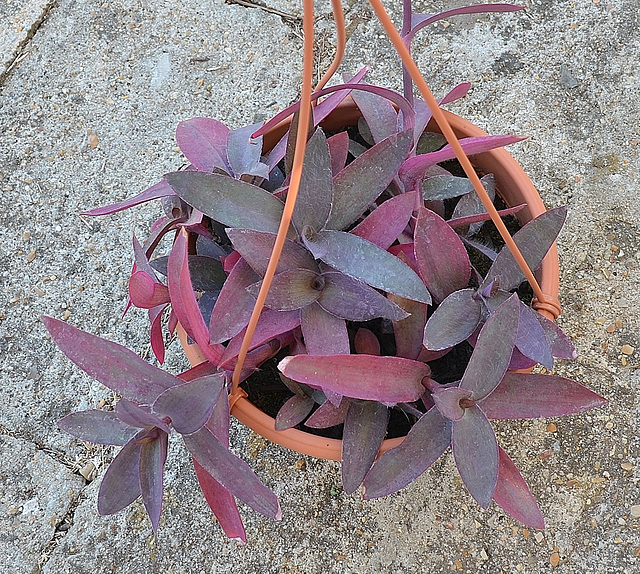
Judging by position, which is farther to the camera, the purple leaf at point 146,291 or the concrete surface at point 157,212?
the concrete surface at point 157,212

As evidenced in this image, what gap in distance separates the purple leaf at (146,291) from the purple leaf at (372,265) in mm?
202

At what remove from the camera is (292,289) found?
0.70 meters

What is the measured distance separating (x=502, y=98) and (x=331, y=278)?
0.75 m

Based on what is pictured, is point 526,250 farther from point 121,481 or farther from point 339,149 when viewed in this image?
point 121,481

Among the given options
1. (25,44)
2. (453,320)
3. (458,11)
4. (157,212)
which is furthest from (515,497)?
(25,44)

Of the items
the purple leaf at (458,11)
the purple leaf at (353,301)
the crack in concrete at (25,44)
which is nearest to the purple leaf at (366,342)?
the purple leaf at (353,301)

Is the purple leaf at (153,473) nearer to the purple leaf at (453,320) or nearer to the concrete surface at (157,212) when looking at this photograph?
the purple leaf at (453,320)

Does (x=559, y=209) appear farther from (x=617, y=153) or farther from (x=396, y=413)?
(x=617, y=153)

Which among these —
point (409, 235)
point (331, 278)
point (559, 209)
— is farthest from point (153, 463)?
point (559, 209)

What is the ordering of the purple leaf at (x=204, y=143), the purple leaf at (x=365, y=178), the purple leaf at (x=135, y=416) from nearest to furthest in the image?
the purple leaf at (x=135, y=416), the purple leaf at (x=365, y=178), the purple leaf at (x=204, y=143)

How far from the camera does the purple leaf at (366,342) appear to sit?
801 millimetres

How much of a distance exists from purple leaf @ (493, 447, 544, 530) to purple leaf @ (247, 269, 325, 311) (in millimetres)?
267

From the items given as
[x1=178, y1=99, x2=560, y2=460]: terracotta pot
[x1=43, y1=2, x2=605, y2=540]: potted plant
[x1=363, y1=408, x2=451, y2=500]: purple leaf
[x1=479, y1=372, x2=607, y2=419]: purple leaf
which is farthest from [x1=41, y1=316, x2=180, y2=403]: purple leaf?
[x1=479, y1=372, x2=607, y2=419]: purple leaf

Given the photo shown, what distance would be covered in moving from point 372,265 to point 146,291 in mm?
258
